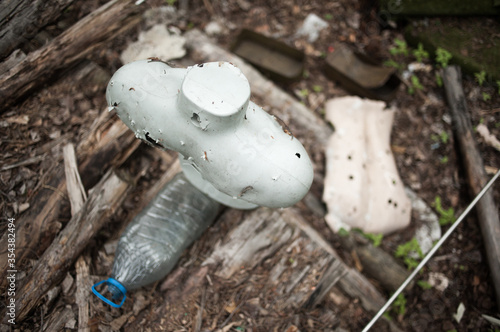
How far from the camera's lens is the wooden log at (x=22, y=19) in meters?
2.35

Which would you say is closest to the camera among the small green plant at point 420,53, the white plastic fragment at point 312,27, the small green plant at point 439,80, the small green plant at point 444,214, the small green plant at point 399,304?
the small green plant at point 399,304

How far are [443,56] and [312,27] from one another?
1.66m

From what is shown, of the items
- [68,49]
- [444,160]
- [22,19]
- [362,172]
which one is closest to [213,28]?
[68,49]

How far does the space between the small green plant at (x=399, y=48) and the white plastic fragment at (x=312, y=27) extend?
0.95 meters

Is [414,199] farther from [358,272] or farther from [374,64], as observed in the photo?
[374,64]

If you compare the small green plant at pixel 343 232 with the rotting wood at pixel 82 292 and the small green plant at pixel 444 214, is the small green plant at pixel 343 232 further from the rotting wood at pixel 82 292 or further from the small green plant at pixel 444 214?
the rotting wood at pixel 82 292

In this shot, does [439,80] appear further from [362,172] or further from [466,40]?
[362,172]

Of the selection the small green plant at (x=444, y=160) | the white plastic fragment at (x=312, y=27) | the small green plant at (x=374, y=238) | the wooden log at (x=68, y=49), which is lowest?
the small green plant at (x=444, y=160)

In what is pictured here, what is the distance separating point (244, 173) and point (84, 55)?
2.10 meters

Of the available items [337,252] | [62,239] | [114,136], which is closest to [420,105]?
[337,252]

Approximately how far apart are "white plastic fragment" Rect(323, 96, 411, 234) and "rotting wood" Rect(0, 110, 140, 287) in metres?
2.02

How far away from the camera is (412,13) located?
12.9 ft

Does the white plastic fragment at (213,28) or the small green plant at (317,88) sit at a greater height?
the white plastic fragment at (213,28)

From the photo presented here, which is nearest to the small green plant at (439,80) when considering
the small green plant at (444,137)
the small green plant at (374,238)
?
the small green plant at (444,137)
